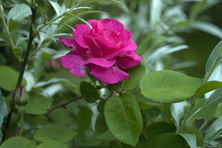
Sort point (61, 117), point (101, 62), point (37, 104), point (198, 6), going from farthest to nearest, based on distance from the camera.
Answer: point (198, 6)
point (61, 117)
point (37, 104)
point (101, 62)

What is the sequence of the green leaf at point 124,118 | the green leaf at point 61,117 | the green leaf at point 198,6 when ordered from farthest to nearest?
the green leaf at point 198,6
the green leaf at point 61,117
the green leaf at point 124,118

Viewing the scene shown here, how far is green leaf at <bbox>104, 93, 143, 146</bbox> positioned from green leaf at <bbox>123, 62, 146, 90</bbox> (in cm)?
1

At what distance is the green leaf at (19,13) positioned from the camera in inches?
13.8

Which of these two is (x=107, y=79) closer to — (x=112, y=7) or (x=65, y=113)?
(x=65, y=113)

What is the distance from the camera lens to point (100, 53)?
12.4 inches

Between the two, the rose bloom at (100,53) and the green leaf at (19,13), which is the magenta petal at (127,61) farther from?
the green leaf at (19,13)

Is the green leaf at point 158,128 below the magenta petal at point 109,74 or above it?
below

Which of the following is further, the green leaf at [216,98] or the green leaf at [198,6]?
the green leaf at [198,6]

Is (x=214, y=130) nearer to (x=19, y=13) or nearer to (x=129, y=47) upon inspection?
(x=129, y=47)

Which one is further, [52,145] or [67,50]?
[67,50]

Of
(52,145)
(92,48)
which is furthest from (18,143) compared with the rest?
(92,48)

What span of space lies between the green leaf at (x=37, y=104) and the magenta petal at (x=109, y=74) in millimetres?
128

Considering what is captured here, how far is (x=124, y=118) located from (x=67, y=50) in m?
0.36

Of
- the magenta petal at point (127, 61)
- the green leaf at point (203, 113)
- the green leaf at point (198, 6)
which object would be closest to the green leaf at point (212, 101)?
the green leaf at point (203, 113)
